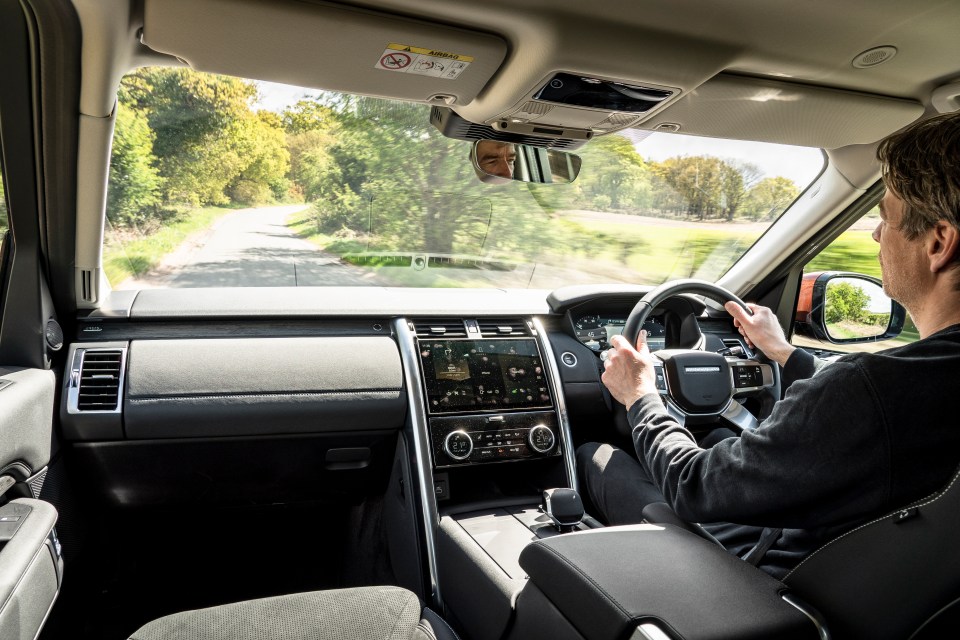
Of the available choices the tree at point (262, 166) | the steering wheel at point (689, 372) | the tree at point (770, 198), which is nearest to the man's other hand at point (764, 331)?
the steering wheel at point (689, 372)

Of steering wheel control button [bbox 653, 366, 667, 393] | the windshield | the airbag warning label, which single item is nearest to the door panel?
the windshield

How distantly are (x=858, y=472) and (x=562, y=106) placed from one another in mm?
1550

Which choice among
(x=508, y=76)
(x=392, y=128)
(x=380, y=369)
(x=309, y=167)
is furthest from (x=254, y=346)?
(x=508, y=76)

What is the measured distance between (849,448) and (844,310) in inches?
108

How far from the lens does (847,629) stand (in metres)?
1.38

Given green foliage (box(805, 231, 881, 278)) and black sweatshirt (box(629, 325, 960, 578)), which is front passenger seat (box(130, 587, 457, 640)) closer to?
black sweatshirt (box(629, 325, 960, 578))

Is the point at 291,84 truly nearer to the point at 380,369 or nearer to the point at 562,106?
the point at 562,106

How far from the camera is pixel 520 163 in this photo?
2992 mm

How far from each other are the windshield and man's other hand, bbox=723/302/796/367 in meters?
0.89

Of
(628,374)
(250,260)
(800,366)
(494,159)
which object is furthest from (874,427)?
(250,260)

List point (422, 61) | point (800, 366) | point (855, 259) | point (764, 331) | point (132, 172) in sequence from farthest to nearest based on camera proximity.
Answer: point (855, 259)
point (764, 331)
point (132, 172)
point (800, 366)
point (422, 61)

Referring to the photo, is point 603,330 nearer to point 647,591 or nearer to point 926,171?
point 926,171

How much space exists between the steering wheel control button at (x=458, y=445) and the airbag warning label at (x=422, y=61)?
4.80 feet

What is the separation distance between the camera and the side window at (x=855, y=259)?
3.52 m
